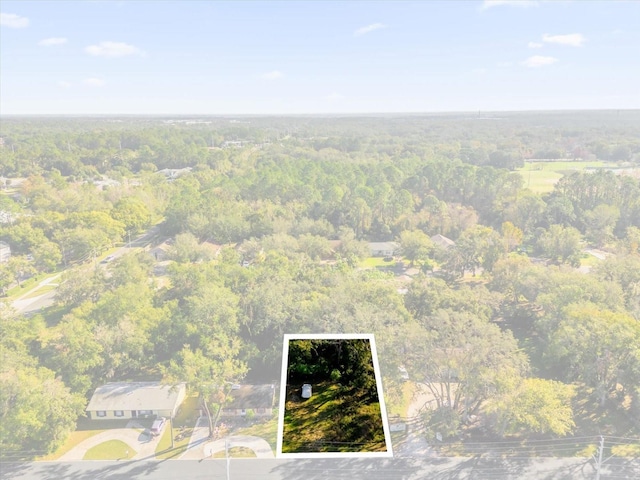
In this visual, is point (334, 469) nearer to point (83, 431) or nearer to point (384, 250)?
point (83, 431)

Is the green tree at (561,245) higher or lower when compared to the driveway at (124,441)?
higher

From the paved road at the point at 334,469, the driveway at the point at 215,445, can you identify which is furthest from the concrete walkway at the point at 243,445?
the paved road at the point at 334,469

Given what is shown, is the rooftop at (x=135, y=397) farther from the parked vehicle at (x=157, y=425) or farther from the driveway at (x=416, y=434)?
the driveway at (x=416, y=434)

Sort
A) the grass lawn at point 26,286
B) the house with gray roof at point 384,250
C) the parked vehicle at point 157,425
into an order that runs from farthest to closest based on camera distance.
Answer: the house with gray roof at point 384,250 < the grass lawn at point 26,286 < the parked vehicle at point 157,425

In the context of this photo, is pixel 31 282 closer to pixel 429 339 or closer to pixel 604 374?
pixel 429 339

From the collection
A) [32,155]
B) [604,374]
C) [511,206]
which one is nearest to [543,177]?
[511,206]

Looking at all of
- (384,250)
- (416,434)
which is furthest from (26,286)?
(416,434)
